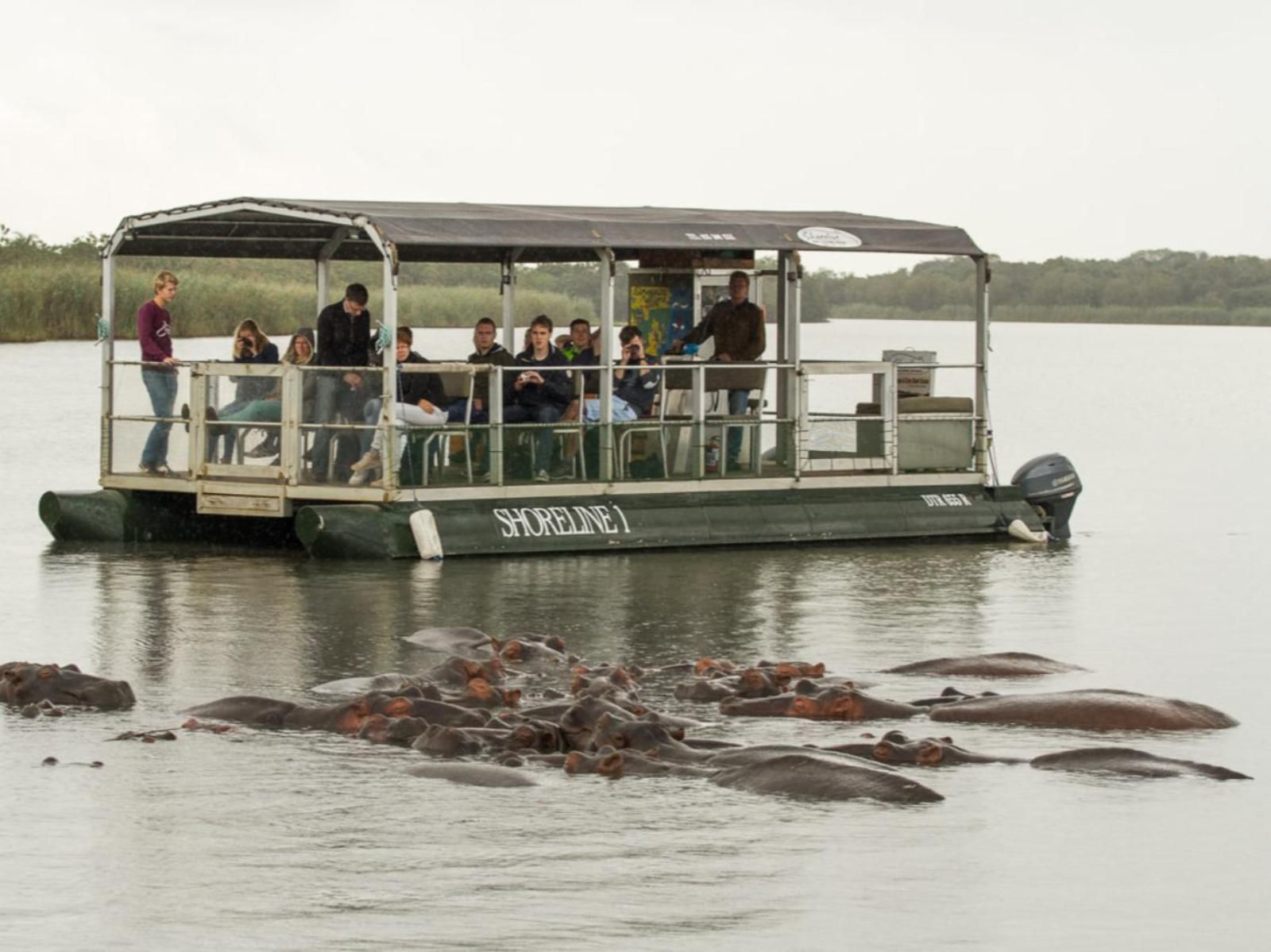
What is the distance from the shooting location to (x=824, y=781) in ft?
40.1

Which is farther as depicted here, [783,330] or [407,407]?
[783,330]

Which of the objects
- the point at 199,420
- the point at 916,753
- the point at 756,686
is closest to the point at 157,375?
the point at 199,420

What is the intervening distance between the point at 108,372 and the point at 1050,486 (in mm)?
9702

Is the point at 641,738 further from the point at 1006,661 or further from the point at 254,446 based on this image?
the point at 254,446

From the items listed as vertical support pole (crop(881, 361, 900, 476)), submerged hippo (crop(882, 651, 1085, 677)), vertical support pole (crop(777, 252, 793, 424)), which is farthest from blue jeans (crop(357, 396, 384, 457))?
submerged hippo (crop(882, 651, 1085, 677))

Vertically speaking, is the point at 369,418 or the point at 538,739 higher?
the point at 369,418

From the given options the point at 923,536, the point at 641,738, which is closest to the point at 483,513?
the point at 923,536

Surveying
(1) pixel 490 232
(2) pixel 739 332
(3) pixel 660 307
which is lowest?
(2) pixel 739 332

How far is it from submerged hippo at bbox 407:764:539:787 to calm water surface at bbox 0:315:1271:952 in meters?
0.11

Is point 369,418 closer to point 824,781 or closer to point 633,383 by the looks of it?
point 633,383

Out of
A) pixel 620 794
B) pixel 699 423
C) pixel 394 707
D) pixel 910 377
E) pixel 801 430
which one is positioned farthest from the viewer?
pixel 910 377

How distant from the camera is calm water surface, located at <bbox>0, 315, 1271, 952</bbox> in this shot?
9961 mm

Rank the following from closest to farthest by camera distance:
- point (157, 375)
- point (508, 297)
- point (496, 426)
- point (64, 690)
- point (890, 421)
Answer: point (64, 690) < point (496, 426) < point (157, 375) < point (890, 421) < point (508, 297)

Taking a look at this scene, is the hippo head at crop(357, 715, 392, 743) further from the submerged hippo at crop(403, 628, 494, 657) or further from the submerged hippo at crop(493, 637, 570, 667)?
the submerged hippo at crop(403, 628, 494, 657)
